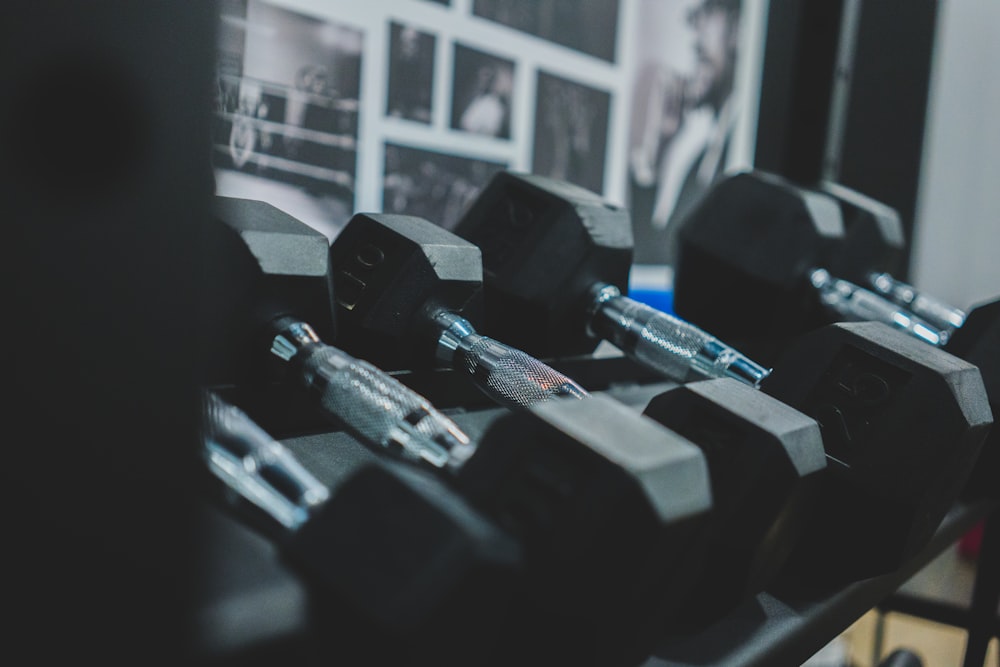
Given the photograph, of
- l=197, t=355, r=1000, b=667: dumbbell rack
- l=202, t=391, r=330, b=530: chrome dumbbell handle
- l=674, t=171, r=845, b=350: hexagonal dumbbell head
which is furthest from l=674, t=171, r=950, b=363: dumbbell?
l=202, t=391, r=330, b=530: chrome dumbbell handle

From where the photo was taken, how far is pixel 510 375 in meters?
0.58

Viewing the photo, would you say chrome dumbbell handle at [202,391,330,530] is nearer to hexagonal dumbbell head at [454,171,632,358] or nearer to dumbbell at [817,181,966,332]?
hexagonal dumbbell head at [454,171,632,358]

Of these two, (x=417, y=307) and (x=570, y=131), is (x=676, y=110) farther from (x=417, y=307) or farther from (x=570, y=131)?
(x=417, y=307)

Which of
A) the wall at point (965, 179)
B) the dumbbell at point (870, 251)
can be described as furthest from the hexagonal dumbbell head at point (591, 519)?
the wall at point (965, 179)

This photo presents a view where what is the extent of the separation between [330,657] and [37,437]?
0.43 feet

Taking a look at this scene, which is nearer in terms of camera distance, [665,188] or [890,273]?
[890,273]

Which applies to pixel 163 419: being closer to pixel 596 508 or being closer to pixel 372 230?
pixel 596 508

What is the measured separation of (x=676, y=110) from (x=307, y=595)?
1610 mm

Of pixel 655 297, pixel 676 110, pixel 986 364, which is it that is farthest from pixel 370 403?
pixel 676 110

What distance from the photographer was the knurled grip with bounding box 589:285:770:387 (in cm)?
69

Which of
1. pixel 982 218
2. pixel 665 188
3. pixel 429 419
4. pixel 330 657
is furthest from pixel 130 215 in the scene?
pixel 982 218

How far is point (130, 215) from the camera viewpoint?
23 centimetres

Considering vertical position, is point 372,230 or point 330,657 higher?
point 372,230

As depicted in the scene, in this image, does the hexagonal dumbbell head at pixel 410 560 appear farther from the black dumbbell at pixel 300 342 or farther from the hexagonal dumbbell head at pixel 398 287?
the hexagonal dumbbell head at pixel 398 287
